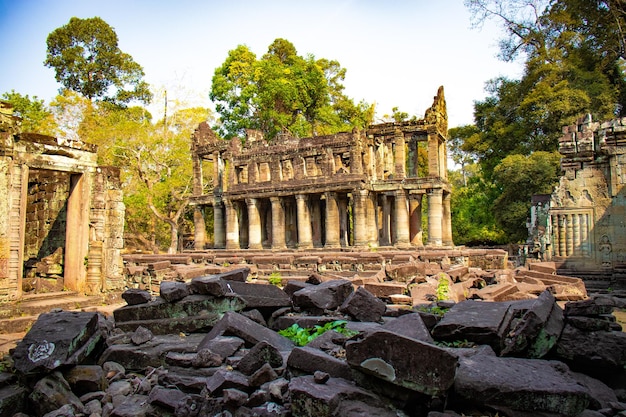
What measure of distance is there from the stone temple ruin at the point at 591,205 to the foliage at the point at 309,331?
9.66m

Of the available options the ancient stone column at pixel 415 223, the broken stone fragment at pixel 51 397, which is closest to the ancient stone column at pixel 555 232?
the ancient stone column at pixel 415 223

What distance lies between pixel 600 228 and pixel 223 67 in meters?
31.3

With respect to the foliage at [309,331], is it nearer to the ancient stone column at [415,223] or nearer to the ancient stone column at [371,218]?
the ancient stone column at [371,218]

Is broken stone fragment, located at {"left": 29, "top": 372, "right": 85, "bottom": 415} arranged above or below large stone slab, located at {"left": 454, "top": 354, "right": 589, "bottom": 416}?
below

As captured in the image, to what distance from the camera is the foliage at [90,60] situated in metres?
38.8

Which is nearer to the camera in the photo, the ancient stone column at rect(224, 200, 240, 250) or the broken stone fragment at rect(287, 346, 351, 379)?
the broken stone fragment at rect(287, 346, 351, 379)

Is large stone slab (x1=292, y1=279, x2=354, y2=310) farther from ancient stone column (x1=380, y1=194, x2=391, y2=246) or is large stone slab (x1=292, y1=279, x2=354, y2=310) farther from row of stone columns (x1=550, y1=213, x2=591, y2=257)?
ancient stone column (x1=380, y1=194, x2=391, y2=246)

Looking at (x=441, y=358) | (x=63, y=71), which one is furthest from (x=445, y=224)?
(x=63, y=71)

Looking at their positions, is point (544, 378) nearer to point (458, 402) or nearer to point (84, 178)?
point (458, 402)

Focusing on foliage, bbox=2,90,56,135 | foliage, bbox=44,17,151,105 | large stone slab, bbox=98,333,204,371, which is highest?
foliage, bbox=44,17,151,105

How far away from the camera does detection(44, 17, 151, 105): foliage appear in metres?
38.8

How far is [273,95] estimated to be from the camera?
34.5 m

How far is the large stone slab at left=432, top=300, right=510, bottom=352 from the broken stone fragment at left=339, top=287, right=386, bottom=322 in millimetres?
1106

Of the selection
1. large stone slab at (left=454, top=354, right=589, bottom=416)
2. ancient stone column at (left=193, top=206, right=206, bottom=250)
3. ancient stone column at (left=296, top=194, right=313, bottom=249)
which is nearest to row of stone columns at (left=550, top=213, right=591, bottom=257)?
large stone slab at (left=454, top=354, right=589, bottom=416)
